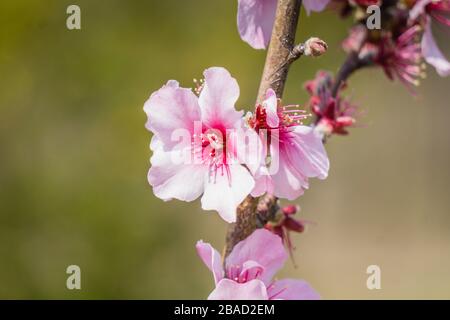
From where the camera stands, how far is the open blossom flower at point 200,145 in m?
0.86

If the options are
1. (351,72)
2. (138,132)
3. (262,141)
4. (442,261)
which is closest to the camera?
(262,141)

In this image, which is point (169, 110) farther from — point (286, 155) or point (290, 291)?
point (290, 291)

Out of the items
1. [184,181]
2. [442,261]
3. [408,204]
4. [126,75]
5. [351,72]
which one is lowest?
[442,261]

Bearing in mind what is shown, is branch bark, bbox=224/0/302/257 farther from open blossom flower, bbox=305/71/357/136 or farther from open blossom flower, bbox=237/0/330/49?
open blossom flower, bbox=305/71/357/136

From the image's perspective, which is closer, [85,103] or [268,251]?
[268,251]

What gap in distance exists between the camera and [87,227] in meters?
2.90

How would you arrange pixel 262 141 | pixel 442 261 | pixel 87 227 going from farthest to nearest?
pixel 442 261 < pixel 87 227 < pixel 262 141

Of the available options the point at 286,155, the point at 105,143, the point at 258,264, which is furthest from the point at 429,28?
the point at 105,143

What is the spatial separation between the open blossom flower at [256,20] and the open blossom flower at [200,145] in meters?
0.18

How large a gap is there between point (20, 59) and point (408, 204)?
9.05 ft

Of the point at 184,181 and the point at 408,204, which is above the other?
the point at 184,181

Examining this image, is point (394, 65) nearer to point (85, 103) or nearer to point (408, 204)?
point (85, 103)

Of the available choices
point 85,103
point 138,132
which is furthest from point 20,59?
point 138,132

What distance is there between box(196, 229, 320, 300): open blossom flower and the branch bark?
4 centimetres
